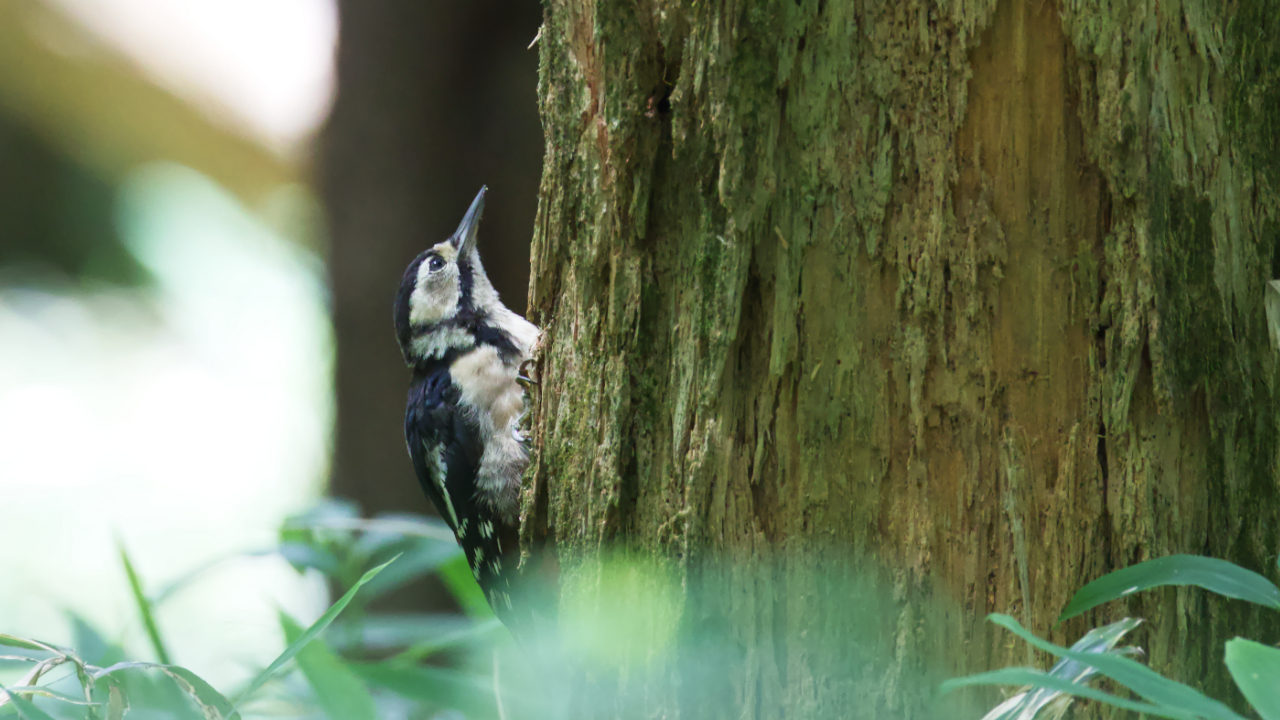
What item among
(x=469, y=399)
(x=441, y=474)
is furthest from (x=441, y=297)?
(x=441, y=474)

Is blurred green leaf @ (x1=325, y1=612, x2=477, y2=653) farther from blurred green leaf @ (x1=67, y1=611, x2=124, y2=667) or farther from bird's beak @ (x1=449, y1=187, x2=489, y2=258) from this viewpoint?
bird's beak @ (x1=449, y1=187, x2=489, y2=258)

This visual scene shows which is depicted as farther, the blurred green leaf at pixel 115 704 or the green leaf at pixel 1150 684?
the blurred green leaf at pixel 115 704

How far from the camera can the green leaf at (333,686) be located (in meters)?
1.32

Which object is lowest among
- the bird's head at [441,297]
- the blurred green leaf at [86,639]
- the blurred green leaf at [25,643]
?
the blurred green leaf at [86,639]

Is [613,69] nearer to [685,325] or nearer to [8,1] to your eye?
[685,325]

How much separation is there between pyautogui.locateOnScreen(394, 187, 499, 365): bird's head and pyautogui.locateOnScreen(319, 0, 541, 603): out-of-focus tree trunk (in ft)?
0.93

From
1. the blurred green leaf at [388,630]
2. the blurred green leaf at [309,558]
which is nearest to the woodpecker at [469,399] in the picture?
the blurred green leaf at [388,630]

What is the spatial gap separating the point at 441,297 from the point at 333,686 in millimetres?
1756

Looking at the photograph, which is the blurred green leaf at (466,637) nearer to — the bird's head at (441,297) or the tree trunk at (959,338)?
the tree trunk at (959,338)

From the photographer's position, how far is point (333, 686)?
136 centimetres

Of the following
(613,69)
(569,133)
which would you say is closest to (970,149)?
(613,69)

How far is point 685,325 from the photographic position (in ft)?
4.09

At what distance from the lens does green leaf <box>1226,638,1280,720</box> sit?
701 millimetres

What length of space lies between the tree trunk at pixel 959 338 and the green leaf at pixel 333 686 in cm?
42
